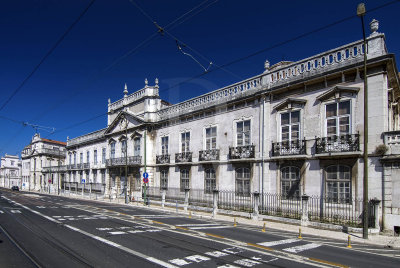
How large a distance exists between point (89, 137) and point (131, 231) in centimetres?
3906

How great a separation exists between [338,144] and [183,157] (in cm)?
1501

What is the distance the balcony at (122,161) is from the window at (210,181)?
1051 cm

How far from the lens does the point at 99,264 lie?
734 cm

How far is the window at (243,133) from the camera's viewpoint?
21.6 m

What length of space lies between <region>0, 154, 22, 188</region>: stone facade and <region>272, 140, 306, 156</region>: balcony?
329 feet

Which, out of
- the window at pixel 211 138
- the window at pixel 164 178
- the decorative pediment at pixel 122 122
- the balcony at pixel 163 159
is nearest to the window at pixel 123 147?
the decorative pediment at pixel 122 122

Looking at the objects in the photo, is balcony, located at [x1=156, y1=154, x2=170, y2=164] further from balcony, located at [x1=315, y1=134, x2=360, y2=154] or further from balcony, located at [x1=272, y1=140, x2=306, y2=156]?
balcony, located at [x1=315, y1=134, x2=360, y2=154]

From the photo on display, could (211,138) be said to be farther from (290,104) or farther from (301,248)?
(301,248)

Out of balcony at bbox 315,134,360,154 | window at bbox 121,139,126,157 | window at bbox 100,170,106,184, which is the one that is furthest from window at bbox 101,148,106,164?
balcony at bbox 315,134,360,154

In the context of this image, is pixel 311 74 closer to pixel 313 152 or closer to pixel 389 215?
pixel 313 152

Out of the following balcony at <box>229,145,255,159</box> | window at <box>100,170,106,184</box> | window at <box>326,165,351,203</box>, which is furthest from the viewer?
window at <box>100,170,106,184</box>

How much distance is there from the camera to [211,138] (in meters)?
24.7

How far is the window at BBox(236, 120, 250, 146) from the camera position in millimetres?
21594

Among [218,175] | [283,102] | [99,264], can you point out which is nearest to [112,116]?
[218,175]
